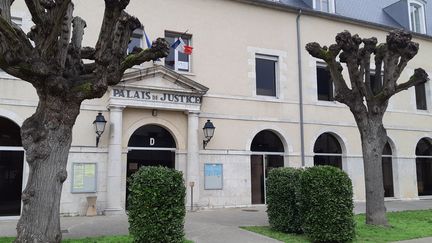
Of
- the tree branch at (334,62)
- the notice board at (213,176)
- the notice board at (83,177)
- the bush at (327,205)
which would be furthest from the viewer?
the notice board at (213,176)

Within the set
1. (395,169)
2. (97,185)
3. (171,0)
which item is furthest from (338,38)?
(395,169)

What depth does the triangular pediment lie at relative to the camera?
12797 mm

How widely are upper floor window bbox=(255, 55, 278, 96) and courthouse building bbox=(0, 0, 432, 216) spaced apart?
0.14ft

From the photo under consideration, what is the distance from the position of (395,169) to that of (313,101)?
515 centimetres

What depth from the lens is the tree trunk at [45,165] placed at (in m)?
6.61

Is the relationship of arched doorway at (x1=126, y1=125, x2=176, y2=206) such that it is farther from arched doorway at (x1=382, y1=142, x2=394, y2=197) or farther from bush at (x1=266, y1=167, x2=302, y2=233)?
arched doorway at (x1=382, y1=142, x2=394, y2=197)

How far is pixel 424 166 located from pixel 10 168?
1726 centimetres

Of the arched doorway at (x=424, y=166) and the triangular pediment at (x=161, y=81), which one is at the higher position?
the triangular pediment at (x=161, y=81)

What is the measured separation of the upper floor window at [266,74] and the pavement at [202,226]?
16.0 ft

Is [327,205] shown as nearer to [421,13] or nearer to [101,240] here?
[101,240]

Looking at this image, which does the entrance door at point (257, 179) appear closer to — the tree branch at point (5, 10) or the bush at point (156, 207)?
the bush at point (156, 207)

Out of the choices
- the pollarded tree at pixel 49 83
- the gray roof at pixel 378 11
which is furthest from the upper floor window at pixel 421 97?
the pollarded tree at pixel 49 83

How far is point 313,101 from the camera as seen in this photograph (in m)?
16.4

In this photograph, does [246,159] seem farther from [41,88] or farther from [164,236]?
[41,88]
